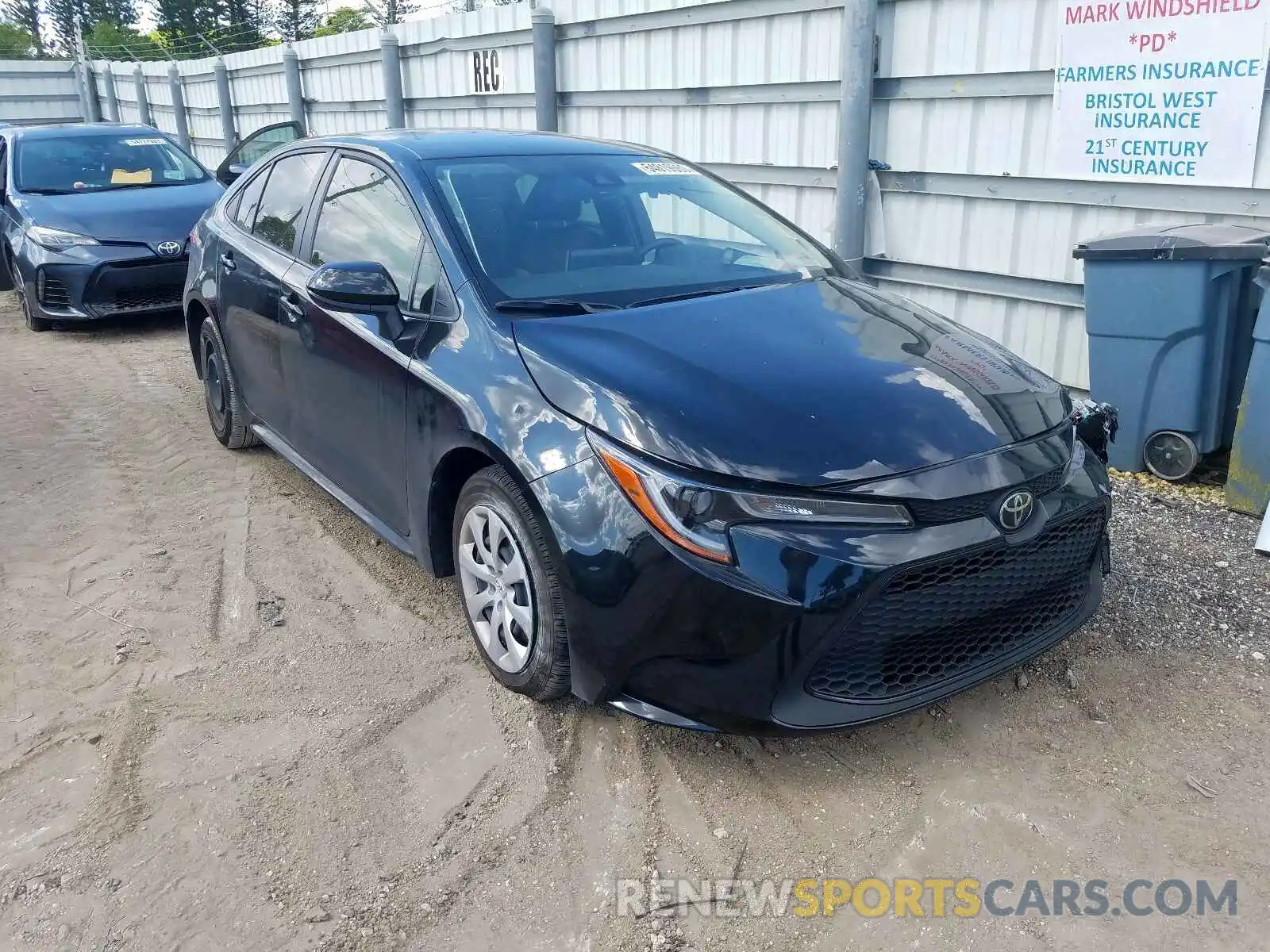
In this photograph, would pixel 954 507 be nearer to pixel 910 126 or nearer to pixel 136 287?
pixel 910 126

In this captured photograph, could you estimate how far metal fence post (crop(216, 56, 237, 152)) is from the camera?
15203 mm

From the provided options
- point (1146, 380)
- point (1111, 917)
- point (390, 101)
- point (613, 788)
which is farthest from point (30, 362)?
point (1111, 917)

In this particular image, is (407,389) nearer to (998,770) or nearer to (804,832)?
(804,832)

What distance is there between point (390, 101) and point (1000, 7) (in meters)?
7.00

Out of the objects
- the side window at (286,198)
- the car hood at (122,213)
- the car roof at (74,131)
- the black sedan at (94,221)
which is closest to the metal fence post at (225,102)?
the car roof at (74,131)

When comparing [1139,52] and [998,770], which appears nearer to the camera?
[998,770]

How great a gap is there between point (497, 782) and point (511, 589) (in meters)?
0.53

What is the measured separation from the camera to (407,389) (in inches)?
125

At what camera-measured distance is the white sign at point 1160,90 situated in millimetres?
4410

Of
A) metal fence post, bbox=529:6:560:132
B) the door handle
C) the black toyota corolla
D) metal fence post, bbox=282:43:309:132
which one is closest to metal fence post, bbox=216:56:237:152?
metal fence post, bbox=282:43:309:132

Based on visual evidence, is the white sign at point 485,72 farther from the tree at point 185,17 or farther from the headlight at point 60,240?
the tree at point 185,17

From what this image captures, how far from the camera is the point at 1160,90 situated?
471 cm

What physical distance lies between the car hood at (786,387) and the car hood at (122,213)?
245 inches

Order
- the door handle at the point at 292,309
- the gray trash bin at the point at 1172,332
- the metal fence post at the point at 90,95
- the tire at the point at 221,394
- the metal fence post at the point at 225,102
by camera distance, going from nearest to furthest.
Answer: the door handle at the point at 292,309 → the gray trash bin at the point at 1172,332 → the tire at the point at 221,394 → the metal fence post at the point at 225,102 → the metal fence post at the point at 90,95
